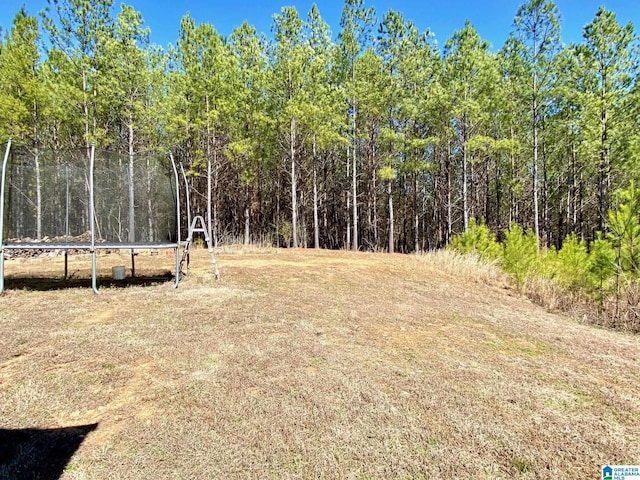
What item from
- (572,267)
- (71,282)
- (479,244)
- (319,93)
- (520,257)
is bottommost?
(71,282)

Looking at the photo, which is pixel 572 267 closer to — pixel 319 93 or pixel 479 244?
pixel 479 244

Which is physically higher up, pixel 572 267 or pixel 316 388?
pixel 572 267

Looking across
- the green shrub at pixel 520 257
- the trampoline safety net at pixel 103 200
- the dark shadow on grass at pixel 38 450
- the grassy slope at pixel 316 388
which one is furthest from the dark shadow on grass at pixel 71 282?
the green shrub at pixel 520 257

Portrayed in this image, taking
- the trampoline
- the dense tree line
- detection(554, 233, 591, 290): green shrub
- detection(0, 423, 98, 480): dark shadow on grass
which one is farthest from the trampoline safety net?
detection(554, 233, 591, 290): green shrub

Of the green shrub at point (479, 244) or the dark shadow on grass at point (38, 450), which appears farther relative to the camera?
the green shrub at point (479, 244)

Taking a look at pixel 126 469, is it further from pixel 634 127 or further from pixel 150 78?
pixel 634 127

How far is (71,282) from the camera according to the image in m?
6.27

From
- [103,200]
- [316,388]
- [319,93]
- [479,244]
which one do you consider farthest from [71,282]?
[319,93]

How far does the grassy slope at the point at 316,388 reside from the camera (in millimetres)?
1752

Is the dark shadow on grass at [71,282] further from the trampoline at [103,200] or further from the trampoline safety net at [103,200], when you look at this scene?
the trampoline safety net at [103,200]

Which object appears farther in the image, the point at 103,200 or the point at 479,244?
the point at 479,244

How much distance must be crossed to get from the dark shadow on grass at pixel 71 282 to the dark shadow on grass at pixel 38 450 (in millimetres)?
4282

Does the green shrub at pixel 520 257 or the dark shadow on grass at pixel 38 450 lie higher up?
the green shrub at pixel 520 257

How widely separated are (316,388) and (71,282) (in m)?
5.90
